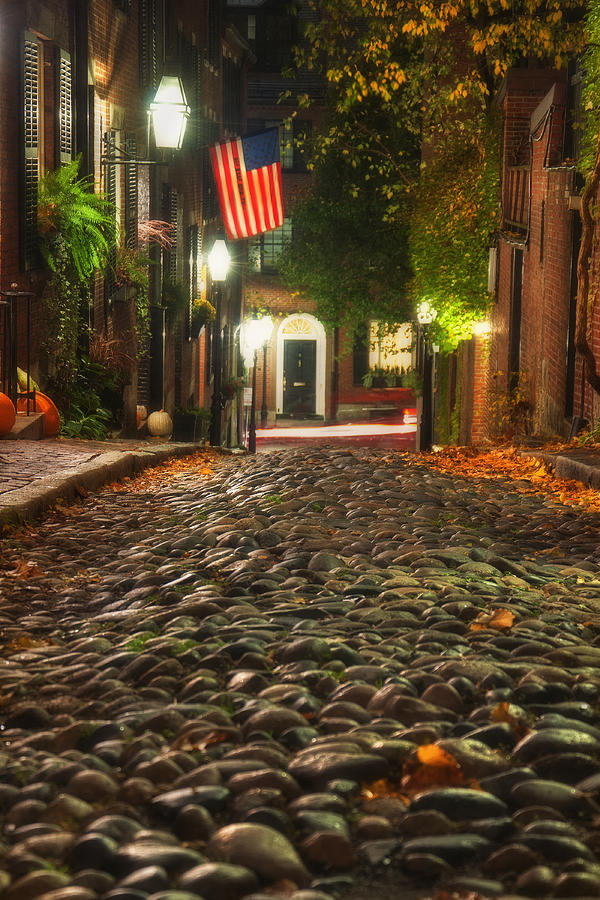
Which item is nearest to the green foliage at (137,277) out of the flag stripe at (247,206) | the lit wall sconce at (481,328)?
the flag stripe at (247,206)

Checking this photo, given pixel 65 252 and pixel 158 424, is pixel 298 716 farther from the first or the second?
pixel 158 424

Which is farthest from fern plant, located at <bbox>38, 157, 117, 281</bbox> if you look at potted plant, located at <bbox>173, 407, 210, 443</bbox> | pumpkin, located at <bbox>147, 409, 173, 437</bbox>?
potted plant, located at <bbox>173, 407, 210, 443</bbox>

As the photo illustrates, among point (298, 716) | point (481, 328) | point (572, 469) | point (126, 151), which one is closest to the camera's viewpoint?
point (298, 716)

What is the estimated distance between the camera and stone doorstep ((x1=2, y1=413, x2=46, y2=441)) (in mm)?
10148

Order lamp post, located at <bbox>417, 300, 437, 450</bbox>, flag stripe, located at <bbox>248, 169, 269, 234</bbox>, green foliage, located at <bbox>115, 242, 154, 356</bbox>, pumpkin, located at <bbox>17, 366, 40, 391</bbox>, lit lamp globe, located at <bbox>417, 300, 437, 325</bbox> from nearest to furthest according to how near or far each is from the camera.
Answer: pumpkin, located at <bbox>17, 366, 40, 391</bbox> → green foliage, located at <bbox>115, 242, 154, 356</bbox> → flag stripe, located at <bbox>248, 169, 269, 234</bbox> → lit lamp globe, located at <bbox>417, 300, 437, 325</bbox> → lamp post, located at <bbox>417, 300, 437, 450</bbox>

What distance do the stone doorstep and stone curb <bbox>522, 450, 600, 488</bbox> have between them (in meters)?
4.84

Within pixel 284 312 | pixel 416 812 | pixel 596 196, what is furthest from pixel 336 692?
pixel 284 312

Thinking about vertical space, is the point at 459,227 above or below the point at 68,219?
above

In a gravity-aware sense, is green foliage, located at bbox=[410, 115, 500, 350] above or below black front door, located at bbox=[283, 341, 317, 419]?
above

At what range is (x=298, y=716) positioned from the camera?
10.7ft

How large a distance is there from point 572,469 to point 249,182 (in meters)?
10.8

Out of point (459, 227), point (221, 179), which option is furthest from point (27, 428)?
point (459, 227)

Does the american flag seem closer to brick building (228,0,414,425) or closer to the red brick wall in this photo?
the red brick wall

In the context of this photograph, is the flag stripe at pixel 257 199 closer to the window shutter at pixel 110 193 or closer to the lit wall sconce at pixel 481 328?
the window shutter at pixel 110 193
